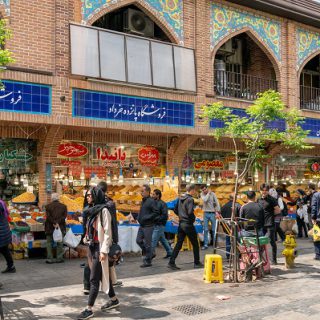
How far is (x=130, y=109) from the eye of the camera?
1388 centimetres

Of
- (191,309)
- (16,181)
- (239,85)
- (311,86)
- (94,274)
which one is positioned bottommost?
(191,309)

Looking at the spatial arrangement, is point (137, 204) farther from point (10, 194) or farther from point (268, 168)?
point (268, 168)

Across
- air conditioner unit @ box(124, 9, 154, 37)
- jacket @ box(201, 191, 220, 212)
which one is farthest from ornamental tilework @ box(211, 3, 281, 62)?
jacket @ box(201, 191, 220, 212)

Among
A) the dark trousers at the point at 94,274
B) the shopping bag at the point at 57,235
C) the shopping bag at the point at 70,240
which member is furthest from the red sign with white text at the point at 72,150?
the dark trousers at the point at 94,274

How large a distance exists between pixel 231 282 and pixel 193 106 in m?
7.90

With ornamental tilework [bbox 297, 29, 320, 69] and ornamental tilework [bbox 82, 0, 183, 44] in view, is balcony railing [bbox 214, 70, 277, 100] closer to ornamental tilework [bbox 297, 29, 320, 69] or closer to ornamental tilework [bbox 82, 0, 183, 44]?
ornamental tilework [bbox 297, 29, 320, 69]

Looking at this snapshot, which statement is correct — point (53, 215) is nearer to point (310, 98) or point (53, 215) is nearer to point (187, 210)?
point (187, 210)

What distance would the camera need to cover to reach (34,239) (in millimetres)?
11438

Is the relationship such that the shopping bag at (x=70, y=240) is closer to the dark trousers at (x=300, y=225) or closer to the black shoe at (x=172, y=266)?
the black shoe at (x=172, y=266)

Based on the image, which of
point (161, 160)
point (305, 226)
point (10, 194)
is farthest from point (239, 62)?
point (10, 194)

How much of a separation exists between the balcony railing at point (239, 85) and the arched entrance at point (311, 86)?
2.15m

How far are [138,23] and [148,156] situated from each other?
459cm

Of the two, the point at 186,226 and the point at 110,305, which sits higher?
the point at 186,226

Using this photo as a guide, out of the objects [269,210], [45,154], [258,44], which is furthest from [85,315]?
[258,44]
